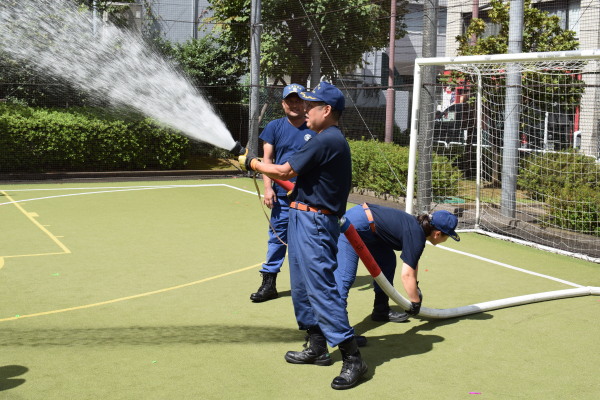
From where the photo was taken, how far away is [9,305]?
721 centimetres

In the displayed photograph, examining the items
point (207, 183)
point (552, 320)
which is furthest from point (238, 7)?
point (552, 320)

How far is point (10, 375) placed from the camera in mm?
5355

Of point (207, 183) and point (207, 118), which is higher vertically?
point (207, 118)

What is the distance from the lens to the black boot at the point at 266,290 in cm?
755

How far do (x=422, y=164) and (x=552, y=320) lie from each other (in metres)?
5.94

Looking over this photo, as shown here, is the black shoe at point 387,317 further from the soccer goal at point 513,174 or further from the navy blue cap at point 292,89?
the soccer goal at point 513,174

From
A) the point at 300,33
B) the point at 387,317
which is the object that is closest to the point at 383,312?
the point at 387,317

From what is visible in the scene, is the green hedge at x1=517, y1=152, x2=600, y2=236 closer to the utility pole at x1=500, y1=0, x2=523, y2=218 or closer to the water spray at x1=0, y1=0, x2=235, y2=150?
the utility pole at x1=500, y1=0, x2=523, y2=218

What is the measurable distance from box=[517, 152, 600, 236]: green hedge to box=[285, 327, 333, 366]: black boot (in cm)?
689

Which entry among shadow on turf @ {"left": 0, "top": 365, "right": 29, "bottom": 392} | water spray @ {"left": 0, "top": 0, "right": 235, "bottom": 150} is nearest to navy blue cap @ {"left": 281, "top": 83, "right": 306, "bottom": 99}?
water spray @ {"left": 0, "top": 0, "right": 235, "bottom": 150}

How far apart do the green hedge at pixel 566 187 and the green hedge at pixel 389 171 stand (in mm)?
1406

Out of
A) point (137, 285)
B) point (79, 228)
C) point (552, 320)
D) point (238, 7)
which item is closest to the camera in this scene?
point (552, 320)

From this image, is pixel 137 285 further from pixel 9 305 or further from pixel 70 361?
pixel 70 361

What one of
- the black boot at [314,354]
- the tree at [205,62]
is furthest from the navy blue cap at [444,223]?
the tree at [205,62]
